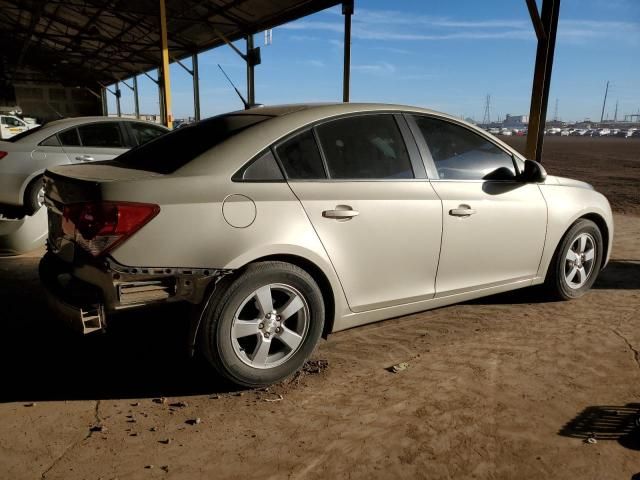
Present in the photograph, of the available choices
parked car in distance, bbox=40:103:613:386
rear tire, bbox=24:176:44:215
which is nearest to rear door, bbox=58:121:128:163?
rear tire, bbox=24:176:44:215

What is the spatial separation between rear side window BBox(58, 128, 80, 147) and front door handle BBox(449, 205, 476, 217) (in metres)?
5.49

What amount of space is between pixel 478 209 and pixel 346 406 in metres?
1.62

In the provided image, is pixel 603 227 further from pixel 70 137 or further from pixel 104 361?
pixel 70 137

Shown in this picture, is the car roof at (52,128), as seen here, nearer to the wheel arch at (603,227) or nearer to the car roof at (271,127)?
the car roof at (271,127)

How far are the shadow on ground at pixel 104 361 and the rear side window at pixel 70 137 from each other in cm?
355

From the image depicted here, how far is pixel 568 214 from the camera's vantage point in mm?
3908


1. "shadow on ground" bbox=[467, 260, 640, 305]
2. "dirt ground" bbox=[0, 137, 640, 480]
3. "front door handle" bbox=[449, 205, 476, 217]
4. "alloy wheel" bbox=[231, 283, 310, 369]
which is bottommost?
"dirt ground" bbox=[0, 137, 640, 480]

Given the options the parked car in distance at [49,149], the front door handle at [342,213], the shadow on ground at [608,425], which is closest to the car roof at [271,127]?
the front door handle at [342,213]

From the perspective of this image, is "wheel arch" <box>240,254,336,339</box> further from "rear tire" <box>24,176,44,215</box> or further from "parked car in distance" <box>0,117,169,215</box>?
"rear tire" <box>24,176,44,215</box>

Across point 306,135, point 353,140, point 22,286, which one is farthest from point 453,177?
point 22,286

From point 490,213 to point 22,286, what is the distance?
4.04 meters

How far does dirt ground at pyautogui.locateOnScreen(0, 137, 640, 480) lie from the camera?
2133 millimetres

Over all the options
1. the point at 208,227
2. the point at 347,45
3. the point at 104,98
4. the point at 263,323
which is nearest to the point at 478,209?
the point at 263,323

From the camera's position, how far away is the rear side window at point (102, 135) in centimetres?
674
